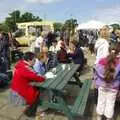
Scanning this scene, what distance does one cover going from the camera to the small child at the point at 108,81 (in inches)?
231

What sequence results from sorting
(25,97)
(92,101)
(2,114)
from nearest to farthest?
(25,97) → (2,114) → (92,101)

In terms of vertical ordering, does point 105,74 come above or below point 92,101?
above

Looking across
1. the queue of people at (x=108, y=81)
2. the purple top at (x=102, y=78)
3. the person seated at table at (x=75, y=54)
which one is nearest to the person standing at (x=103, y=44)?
the queue of people at (x=108, y=81)

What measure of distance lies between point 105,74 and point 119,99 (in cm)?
150

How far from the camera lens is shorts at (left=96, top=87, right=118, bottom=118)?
19.7 ft

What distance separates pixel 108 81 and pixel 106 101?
0.40 metres

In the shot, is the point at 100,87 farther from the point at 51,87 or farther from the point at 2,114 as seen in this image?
the point at 2,114

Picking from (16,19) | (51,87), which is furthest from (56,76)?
(16,19)

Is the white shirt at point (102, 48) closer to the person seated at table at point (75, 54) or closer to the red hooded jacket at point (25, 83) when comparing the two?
the red hooded jacket at point (25, 83)

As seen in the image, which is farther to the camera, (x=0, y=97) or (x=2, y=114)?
(x=0, y=97)

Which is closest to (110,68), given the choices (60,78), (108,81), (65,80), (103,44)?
(108,81)

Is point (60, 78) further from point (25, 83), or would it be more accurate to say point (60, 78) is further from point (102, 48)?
point (102, 48)

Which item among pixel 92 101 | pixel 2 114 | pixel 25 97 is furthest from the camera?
pixel 92 101

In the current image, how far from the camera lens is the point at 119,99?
721cm
